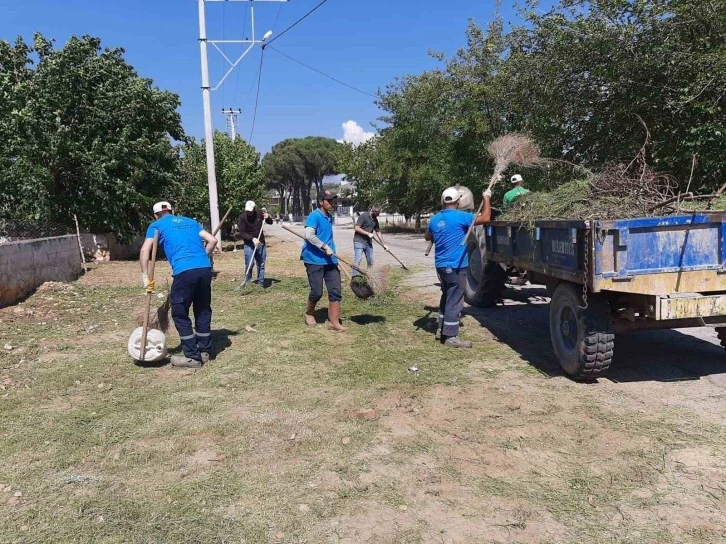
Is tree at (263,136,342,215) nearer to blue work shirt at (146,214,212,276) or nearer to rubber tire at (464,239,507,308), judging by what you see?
rubber tire at (464,239,507,308)

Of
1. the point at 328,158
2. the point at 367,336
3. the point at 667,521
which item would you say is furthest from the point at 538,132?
the point at 328,158

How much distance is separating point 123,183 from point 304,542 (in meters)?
14.8

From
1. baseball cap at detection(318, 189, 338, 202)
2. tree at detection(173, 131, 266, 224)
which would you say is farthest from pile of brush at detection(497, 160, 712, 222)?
tree at detection(173, 131, 266, 224)

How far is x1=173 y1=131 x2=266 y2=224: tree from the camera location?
1975 centimetres

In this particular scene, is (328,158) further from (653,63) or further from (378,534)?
(378,534)

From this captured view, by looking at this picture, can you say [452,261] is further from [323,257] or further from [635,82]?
[635,82]

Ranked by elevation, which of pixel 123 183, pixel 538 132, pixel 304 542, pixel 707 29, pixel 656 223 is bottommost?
pixel 304 542

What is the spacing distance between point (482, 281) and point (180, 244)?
4.46m

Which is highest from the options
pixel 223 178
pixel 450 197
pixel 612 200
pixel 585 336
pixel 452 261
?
pixel 223 178

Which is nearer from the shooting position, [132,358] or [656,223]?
[656,223]

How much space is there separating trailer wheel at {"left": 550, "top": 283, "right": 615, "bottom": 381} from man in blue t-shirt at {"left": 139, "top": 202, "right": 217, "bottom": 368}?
357cm

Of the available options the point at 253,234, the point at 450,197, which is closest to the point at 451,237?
the point at 450,197

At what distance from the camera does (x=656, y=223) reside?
4.36 meters

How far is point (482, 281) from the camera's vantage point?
821cm
